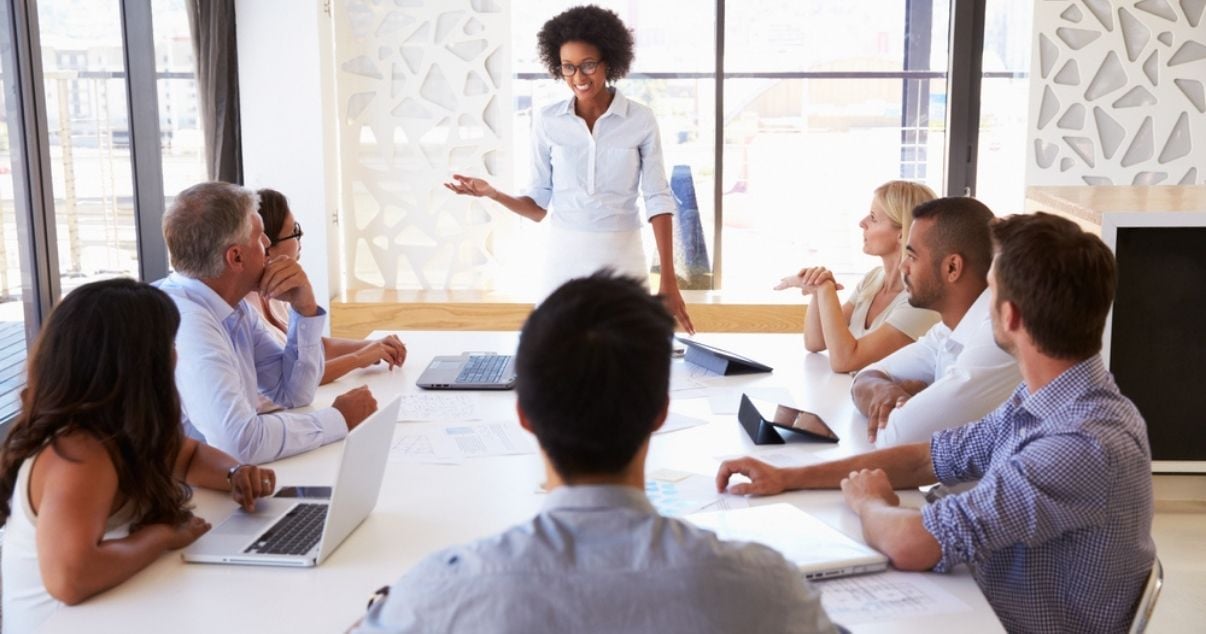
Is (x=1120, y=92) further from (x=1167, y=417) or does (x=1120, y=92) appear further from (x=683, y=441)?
(x=683, y=441)

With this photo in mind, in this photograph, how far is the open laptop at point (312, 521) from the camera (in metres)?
1.80

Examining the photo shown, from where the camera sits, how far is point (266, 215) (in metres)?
3.10

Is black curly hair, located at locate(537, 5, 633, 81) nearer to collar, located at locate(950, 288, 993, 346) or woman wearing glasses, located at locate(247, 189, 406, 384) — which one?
woman wearing glasses, located at locate(247, 189, 406, 384)

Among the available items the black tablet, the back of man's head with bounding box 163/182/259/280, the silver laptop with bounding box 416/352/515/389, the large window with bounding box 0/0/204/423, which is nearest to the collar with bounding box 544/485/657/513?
the back of man's head with bounding box 163/182/259/280

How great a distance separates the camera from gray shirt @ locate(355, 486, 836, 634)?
1.05 m

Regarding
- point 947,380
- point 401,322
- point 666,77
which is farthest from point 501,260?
point 947,380

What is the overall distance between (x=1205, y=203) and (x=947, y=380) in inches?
61.6

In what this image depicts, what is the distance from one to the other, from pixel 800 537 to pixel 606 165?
2.61 m

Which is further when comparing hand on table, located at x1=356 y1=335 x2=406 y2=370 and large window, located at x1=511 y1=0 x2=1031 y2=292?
large window, located at x1=511 y1=0 x2=1031 y2=292

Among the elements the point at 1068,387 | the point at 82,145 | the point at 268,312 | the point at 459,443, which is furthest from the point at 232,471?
Result: the point at 82,145

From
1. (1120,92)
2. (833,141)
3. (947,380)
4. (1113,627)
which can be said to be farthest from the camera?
(833,141)

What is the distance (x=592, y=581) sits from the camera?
1056 millimetres

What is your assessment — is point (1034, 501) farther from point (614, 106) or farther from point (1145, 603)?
point (614, 106)

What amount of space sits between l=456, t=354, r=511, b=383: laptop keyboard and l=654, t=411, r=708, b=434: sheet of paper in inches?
20.0
